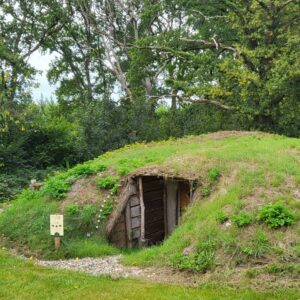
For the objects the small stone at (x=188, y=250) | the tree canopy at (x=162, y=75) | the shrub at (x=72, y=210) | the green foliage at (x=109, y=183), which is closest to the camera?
the small stone at (x=188, y=250)

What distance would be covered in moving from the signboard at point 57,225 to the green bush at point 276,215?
4005 mm

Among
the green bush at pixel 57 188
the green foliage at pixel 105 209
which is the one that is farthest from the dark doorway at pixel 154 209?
the green bush at pixel 57 188

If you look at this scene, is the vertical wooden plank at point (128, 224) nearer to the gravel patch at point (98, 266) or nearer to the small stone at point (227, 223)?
the gravel patch at point (98, 266)

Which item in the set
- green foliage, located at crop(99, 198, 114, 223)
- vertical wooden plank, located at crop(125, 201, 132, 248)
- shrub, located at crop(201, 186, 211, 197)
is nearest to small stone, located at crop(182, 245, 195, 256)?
shrub, located at crop(201, 186, 211, 197)

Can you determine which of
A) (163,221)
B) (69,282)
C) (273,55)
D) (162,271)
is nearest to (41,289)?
(69,282)

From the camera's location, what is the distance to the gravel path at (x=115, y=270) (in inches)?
286

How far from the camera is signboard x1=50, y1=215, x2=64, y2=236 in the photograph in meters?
8.73

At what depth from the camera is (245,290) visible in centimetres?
654

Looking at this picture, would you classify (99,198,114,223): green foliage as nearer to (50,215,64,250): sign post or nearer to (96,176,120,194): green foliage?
(96,176,120,194): green foliage

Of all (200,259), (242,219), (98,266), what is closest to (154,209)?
(98,266)

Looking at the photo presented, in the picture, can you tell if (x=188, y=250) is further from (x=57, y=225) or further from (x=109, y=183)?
(x=109, y=183)

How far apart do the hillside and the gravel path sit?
22 cm

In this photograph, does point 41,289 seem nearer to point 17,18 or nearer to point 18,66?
point 18,66

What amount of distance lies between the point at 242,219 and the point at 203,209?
41.9 inches
